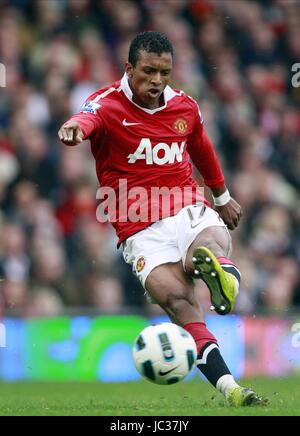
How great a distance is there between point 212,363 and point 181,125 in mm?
1716

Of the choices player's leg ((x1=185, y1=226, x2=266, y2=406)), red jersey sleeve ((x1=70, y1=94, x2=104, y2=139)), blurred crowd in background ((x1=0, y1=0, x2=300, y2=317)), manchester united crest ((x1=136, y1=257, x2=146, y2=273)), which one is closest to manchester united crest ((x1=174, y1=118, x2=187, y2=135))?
red jersey sleeve ((x1=70, y1=94, x2=104, y2=139))

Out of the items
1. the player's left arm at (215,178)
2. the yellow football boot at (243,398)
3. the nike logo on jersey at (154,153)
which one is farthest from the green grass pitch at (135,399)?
the nike logo on jersey at (154,153)

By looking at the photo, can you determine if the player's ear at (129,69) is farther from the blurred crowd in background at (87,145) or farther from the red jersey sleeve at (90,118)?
the blurred crowd in background at (87,145)

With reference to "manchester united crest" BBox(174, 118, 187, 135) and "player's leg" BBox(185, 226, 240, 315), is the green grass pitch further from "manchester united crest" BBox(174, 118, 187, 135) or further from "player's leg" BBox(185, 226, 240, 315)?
"manchester united crest" BBox(174, 118, 187, 135)

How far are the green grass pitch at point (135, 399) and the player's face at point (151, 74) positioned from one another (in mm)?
2104

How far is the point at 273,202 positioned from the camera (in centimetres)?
1498

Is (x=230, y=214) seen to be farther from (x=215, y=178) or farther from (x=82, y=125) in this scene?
(x=82, y=125)

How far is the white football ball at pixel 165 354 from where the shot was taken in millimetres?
7000

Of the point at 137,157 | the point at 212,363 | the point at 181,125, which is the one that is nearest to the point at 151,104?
the point at 181,125

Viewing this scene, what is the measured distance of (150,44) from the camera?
757cm

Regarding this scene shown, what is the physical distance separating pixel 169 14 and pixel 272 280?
439cm

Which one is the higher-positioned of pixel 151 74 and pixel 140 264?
pixel 151 74

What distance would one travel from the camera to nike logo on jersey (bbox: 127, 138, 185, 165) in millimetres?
7793
